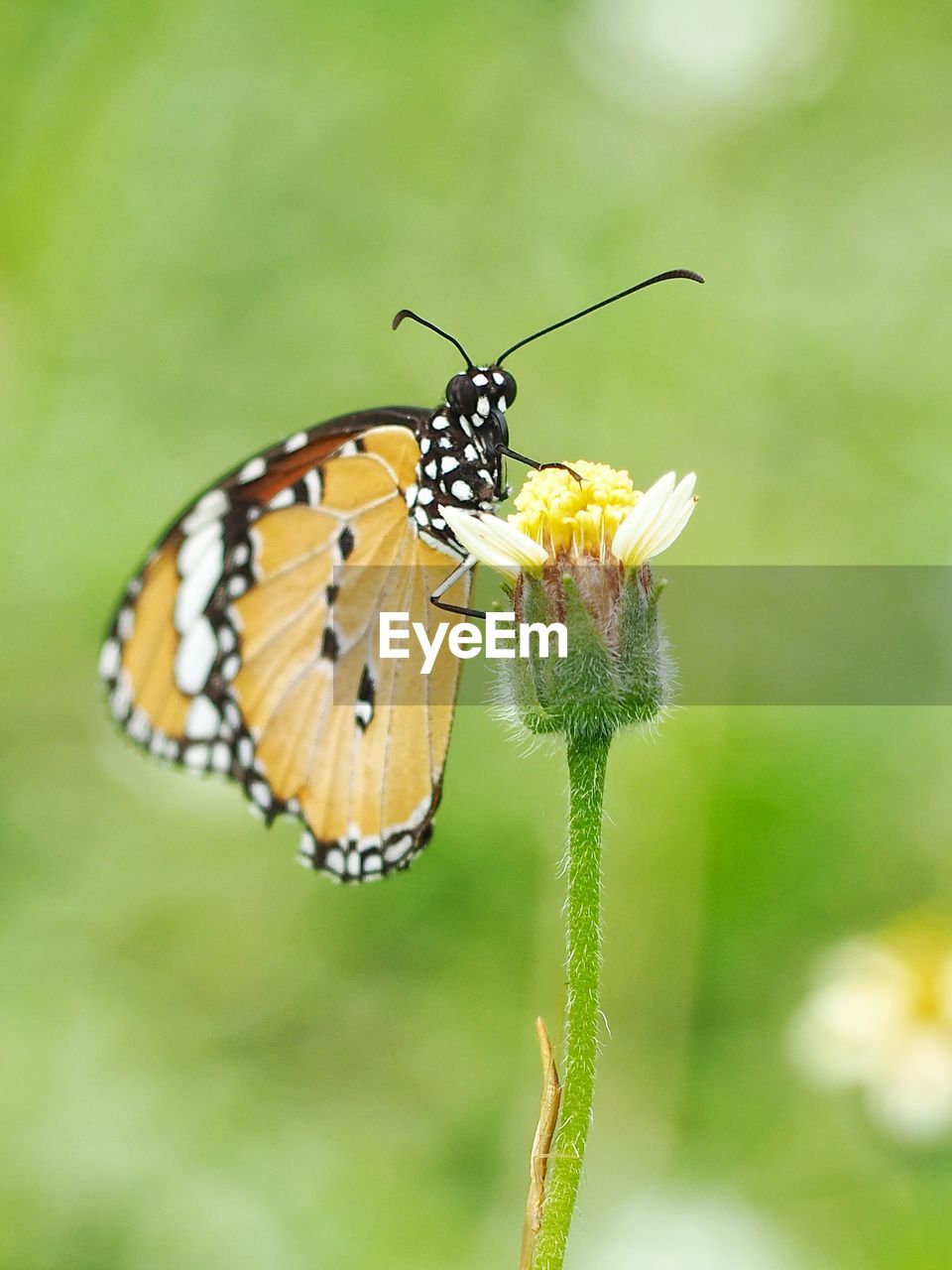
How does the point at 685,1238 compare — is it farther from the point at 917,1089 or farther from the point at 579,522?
the point at 579,522

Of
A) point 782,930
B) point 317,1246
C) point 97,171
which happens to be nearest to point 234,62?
point 97,171

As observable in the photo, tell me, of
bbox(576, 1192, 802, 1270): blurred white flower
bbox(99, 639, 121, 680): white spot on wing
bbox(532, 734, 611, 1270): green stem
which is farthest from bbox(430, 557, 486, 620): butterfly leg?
bbox(576, 1192, 802, 1270): blurred white flower

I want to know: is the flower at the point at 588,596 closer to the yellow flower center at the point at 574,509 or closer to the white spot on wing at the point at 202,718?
the yellow flower center at the point at 574,509

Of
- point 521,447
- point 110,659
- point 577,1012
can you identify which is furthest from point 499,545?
point 521,447

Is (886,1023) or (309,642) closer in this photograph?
(309,642)

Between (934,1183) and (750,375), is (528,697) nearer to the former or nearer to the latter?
(934,1183)

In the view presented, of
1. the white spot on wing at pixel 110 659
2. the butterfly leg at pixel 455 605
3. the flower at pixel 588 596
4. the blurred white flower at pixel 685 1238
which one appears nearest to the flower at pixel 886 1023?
the blurred white flower at pixel 685 1238

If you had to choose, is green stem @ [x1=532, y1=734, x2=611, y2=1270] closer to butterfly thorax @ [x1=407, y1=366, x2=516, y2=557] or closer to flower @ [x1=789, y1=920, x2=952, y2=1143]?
butterfly thorax @ [x1=407, y1=366, x2=516, y2=557]
